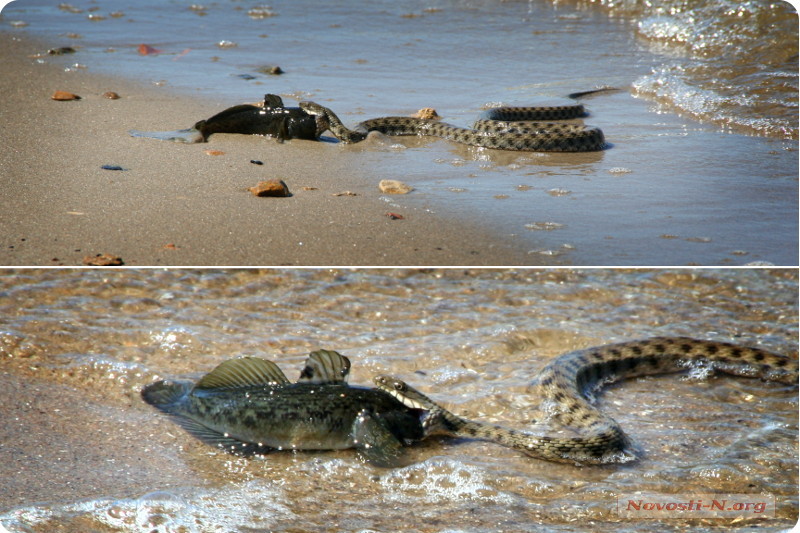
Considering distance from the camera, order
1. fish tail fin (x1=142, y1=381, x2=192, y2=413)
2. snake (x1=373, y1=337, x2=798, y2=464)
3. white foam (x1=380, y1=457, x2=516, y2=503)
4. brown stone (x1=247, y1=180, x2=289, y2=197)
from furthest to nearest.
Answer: brown stone (x1=247, y1=180, x2=289, y2=197) < fish tail fin (x1=142, y1=381, x2=192, y2=413) < snake (x1=373, y1=337, x2=798, y2=464) < white foam (x1=380, y1=457, x2=516, y2=503)

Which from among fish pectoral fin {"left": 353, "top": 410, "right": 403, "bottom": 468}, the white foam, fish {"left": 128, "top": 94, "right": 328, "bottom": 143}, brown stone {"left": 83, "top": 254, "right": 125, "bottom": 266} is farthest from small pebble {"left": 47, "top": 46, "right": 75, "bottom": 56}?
the white foam

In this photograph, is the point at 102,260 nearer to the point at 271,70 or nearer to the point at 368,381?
the point at 368,381

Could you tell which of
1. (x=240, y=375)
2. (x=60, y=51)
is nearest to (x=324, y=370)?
(x=240, y=375)

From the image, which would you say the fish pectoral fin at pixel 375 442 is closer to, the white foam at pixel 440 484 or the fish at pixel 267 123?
the white foam at pixel 440 484

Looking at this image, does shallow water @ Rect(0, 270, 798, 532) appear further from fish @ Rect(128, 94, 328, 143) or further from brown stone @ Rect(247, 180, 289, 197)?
fish @ Rect(128, 94, 328, 143)

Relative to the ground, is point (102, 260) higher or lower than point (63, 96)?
lower

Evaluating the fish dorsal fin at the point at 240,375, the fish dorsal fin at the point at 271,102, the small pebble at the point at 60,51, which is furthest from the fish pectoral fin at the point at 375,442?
the small pebble at the point at 60,51
